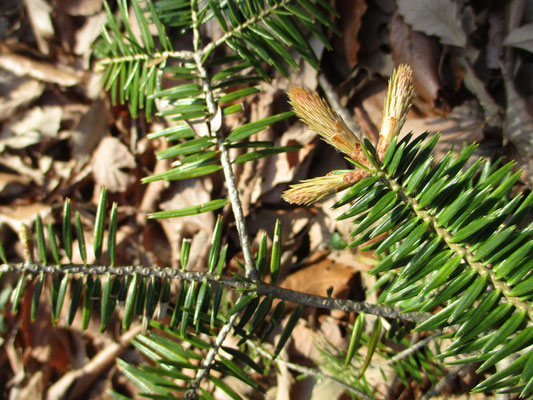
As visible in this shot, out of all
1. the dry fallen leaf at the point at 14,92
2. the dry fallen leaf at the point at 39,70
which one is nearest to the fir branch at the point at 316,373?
the dry fallen leaf at the point at 39,70

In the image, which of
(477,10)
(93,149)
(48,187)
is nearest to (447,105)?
(477,10)

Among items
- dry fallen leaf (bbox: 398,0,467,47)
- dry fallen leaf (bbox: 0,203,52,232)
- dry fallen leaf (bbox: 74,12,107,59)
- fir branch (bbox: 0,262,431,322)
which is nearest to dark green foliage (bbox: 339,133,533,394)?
fir branch (bbox: 0,262,431,322)

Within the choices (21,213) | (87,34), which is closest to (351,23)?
(87,34)

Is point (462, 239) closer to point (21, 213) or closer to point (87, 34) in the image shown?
point (21, 213)

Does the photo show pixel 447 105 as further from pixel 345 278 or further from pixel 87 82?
pixel 87 82

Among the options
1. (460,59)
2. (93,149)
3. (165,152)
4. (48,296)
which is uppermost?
(460,59)

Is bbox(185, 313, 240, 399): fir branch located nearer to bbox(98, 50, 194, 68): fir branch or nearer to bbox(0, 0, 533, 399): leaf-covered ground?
bbox(0, 0, 533, 399): leaf-covered ground

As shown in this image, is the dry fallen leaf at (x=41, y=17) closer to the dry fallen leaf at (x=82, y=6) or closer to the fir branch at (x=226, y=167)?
the dry fallen leaf at (x=82, y=6)

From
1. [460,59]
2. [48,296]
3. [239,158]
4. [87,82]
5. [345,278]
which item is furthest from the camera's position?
[87,82]
